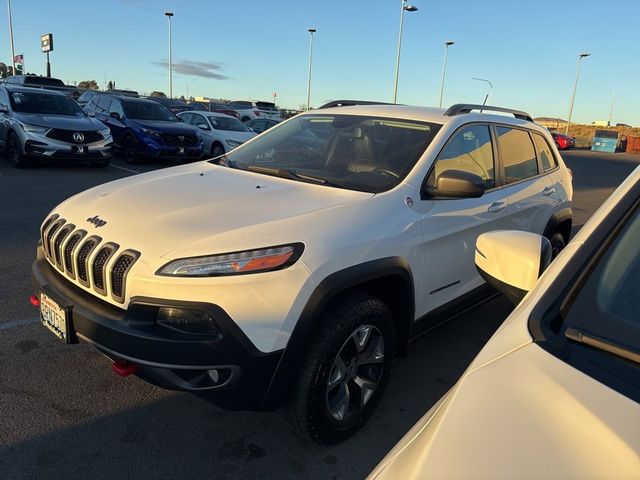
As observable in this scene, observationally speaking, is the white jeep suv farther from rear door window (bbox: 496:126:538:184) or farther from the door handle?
rear door window (bbox: 496:126:538:184)

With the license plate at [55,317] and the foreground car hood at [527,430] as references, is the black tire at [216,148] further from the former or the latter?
the foreground car hood at [527,430]

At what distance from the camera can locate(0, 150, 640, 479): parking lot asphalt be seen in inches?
97.0

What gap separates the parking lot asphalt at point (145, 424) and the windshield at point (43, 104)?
891 centimetres

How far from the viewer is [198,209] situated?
8.79ft

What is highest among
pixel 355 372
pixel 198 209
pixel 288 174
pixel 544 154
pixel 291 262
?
pixel 544 154

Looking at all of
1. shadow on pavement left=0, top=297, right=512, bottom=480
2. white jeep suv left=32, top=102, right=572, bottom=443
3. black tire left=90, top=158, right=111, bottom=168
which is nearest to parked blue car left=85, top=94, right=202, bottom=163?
black tire left=90, top=158, right=111, bottom=168

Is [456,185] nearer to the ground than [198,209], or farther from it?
farther from it

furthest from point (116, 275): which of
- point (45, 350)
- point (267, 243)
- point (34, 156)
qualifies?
point (34, 156)

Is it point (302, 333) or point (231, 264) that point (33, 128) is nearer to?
point (231, 264)

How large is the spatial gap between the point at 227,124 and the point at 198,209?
42.3ft

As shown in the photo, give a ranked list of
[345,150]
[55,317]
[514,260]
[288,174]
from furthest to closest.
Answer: [345,150] → [288,174] → [55,317] → [514,260]

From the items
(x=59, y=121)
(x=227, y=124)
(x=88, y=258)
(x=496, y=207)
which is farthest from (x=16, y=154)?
(x=496, y=207)

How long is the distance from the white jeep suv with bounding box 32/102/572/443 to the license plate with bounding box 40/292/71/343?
0.02 m

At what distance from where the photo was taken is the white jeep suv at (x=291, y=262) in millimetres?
2201
